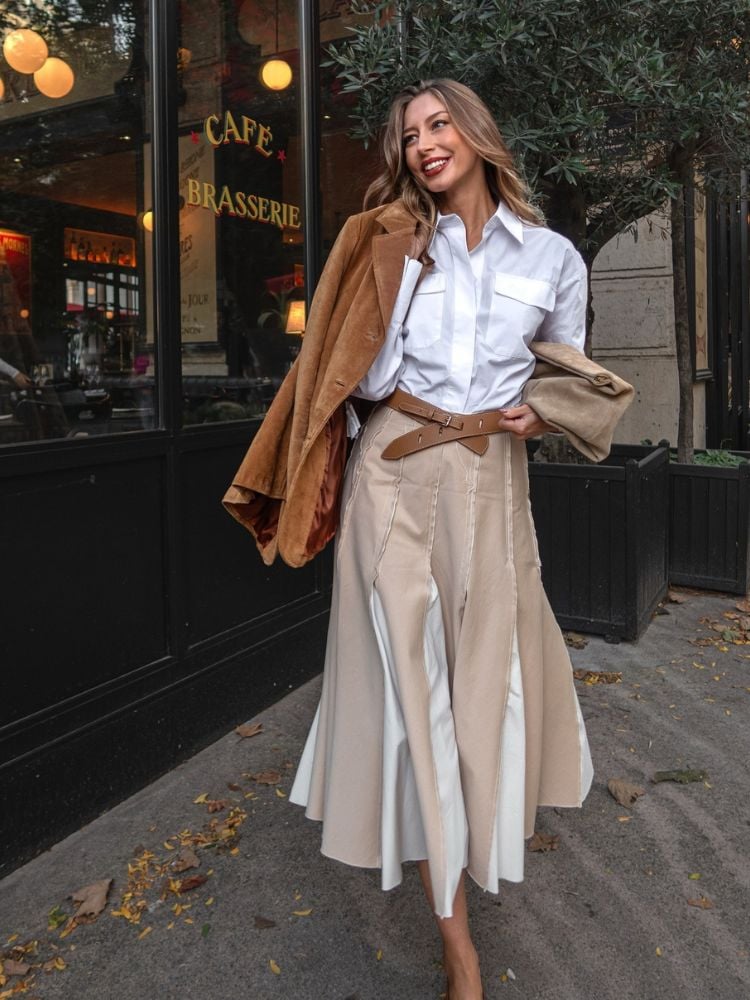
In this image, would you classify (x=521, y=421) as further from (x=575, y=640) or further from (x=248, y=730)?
(x=575, y=640)

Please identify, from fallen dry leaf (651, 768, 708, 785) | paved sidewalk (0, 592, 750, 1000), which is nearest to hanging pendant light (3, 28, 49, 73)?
paved sidewalk (0, 592, 750, 1000)

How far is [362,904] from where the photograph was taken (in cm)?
260

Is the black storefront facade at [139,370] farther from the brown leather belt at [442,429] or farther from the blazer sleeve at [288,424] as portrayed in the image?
the brown leather belt at [442,429]

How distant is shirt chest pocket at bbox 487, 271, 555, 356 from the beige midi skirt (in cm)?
24

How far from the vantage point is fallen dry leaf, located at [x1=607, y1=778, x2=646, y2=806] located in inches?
125

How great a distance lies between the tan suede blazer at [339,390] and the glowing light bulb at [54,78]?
1.81 meters

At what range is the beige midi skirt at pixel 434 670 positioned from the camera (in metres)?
2.02

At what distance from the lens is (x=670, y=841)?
9.57ft

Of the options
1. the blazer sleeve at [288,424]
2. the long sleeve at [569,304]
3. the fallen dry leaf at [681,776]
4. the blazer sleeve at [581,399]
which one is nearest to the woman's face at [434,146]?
the blazer sleeve at [288,424]

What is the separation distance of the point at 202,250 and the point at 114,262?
1.66ft

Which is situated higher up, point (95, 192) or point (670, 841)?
point (95, 192)

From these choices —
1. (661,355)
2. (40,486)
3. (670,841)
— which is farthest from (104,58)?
(661,355)

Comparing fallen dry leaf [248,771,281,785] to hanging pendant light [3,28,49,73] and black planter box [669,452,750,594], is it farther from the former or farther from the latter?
black planter box [669,452,750,594]

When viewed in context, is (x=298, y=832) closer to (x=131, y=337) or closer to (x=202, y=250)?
(x=131, y=337)
